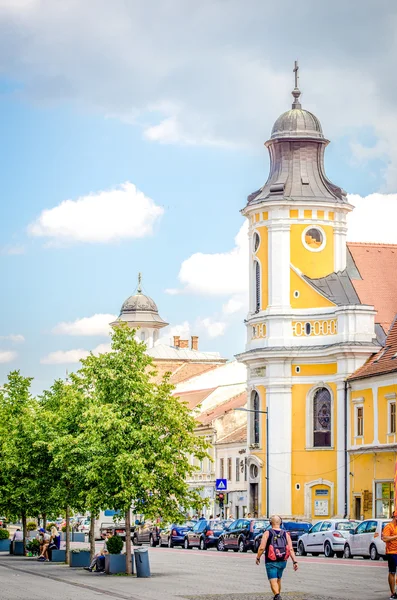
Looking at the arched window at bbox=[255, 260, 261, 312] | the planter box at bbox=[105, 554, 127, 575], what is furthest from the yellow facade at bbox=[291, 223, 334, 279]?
the planter box at bbox=[105, 554, 127, 575]

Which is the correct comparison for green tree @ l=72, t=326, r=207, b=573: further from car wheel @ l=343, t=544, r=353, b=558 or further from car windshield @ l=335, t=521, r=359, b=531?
car windshield @ l=335, t=521, r=359, b=531

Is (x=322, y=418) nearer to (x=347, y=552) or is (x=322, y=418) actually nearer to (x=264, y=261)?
(x=264, y=261)

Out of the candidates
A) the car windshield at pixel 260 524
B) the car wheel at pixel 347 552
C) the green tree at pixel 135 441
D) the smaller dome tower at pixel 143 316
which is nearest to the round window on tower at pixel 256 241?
the car windshield at pixel 260 524

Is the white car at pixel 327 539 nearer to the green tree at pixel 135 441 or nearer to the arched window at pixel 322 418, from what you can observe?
the green tree at pixel 135 441

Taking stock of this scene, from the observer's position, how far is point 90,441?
126ft

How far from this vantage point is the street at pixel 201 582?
28750mm

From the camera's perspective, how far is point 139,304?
6447 inches

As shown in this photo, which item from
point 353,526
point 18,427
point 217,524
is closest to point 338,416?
point 217,524

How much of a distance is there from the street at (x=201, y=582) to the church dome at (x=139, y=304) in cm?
11715

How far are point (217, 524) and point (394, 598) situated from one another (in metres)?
37.9

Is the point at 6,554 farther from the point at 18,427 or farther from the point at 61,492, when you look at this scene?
the point at 61,492

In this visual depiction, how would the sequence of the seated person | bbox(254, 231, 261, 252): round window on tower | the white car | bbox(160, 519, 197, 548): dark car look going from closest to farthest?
the seated person
the white car
bbox(160, 519, 197, 548): dark car
bbox(254, 231, 261, 252): round window on tower

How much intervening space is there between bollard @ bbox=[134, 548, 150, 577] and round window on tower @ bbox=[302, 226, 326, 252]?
42.2 metres

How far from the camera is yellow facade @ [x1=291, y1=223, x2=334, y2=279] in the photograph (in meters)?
76.3
